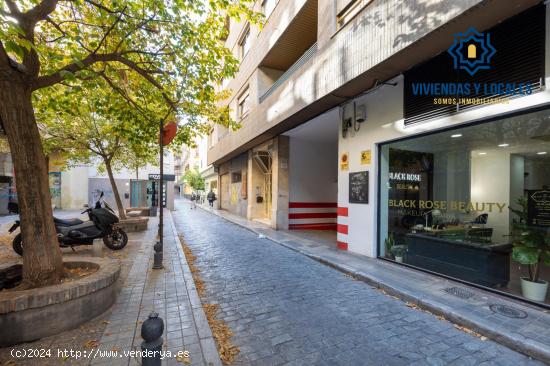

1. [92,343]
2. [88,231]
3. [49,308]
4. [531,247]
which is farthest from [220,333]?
[88,231]

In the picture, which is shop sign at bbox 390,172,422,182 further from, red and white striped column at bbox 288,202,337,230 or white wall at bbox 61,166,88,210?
white wall at bbox 61,166,88,210

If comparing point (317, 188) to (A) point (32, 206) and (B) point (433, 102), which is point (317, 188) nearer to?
(B) point (433, 102)

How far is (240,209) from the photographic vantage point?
16.7 metres

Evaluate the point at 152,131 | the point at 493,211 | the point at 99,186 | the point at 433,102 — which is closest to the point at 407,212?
the point at 493,211

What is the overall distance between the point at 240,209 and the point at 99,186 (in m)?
12.6

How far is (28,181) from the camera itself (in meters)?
3.26

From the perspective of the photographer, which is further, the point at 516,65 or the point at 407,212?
the point at 407,212

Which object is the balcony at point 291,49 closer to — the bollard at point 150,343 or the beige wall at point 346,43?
the beige wall at point 346,43

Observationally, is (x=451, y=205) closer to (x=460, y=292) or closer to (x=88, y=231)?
(x=460, y=292)

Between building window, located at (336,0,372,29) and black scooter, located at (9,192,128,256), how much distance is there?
7.65m

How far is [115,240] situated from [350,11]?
8419mm

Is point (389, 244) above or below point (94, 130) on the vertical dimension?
below

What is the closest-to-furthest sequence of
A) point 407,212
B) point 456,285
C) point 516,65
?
point 516,65
point 456,285
point 407,212

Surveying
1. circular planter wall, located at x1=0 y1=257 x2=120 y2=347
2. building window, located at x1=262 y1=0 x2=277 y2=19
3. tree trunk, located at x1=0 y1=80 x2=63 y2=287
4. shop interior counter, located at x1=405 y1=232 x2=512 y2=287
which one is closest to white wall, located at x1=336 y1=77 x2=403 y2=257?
→ shop interior counter, located at x1=405 y1=232 x2=512 y2=287
